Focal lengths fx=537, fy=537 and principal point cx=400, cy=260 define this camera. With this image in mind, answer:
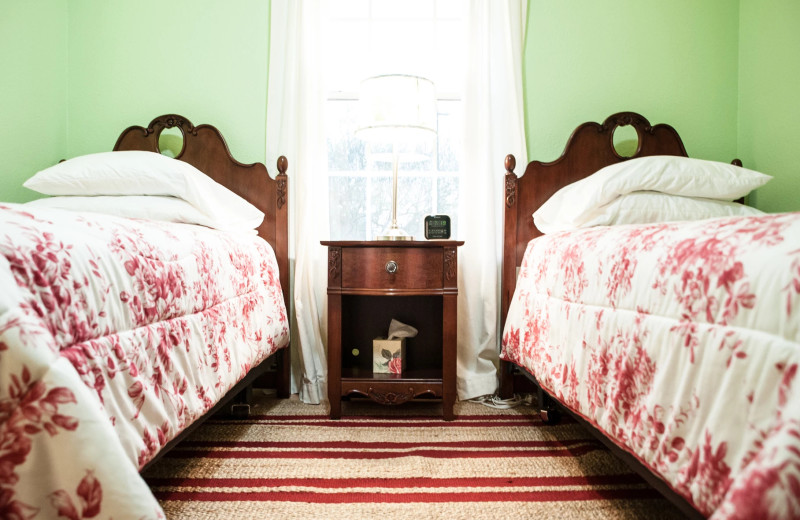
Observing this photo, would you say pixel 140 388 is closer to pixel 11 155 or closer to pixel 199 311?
pixel 199 311

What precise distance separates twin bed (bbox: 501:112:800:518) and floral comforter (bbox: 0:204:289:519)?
76 cm

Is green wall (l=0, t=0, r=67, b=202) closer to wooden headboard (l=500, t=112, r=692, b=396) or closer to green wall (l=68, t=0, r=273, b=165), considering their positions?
green wall (l=68, t=0, r=273, b=165)

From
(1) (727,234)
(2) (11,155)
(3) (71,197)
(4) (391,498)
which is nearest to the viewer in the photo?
(1) (727,234)

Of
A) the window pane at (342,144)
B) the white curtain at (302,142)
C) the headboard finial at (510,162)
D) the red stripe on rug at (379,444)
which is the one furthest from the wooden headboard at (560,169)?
the white curtain at (302,142)

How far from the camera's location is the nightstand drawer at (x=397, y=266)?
1.91 metres

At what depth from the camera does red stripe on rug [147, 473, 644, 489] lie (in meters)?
1.33

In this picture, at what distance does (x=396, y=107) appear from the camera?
199cm

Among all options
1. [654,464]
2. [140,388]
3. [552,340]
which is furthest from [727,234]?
[140,388]

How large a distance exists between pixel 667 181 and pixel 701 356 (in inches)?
46.3

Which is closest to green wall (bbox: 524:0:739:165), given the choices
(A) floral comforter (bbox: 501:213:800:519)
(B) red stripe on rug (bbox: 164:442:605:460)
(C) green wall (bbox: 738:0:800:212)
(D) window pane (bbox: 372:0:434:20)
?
(C) green wall (bbox: 738:0:800:212)

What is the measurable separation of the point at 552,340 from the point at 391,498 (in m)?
0.64

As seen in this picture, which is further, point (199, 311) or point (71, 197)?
point (71, 197)

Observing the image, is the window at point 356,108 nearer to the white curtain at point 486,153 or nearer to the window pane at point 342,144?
the window pane at point 342,144

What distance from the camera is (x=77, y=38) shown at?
2389 millimetres
